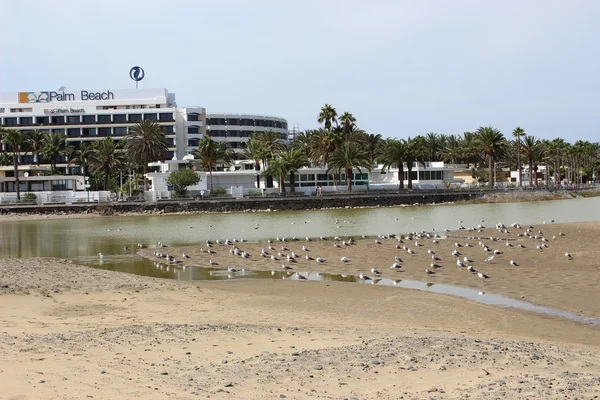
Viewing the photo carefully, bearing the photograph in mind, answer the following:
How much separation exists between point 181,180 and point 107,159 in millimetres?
21773

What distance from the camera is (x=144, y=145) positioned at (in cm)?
10331

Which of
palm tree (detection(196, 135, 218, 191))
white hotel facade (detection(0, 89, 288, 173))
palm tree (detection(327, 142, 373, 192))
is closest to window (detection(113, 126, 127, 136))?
white hotel facade (detection(0, 89, 288, 173))

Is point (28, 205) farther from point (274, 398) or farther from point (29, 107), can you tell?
point (274, 398)

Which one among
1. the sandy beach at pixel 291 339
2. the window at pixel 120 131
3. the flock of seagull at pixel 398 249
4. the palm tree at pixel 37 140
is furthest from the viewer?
the window at pixel 120 131

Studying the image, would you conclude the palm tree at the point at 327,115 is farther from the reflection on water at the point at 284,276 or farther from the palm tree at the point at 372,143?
the reflection on water at the point at 284,276

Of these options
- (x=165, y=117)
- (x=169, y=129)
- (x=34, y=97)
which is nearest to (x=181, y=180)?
(x=169, y=129)

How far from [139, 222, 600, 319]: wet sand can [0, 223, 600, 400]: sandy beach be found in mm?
161

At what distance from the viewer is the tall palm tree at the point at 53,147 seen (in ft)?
376

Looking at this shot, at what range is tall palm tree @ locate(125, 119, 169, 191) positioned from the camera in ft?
340

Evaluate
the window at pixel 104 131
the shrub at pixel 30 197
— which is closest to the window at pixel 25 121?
the window at pixel 104 131

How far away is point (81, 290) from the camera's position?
19.3 meters

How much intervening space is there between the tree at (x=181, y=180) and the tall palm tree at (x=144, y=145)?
15.4 meters

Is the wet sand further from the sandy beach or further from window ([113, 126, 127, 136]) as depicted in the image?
window ([113, 126, 127, 136])

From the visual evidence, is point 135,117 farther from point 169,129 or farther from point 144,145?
point 144,145
